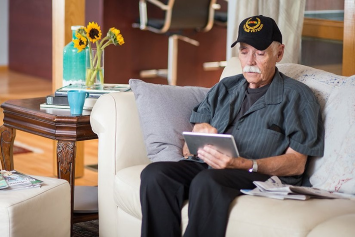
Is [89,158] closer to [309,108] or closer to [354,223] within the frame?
[309,108]

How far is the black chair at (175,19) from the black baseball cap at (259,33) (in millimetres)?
3257

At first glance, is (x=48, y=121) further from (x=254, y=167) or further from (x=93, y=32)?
(x=254, y=167)

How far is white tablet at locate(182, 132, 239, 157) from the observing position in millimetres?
2209

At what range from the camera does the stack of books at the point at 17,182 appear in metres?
2.43

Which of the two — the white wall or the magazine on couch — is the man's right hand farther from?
the white wall

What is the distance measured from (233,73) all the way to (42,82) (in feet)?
16.0

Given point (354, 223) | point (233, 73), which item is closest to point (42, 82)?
point (233, 73)

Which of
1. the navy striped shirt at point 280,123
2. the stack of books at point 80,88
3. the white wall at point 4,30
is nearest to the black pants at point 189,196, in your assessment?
the navy striped shirt at point 280,123

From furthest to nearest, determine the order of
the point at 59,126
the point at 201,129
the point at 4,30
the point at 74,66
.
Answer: the point at 4,30, the point at 74,66, the point at 59,126, the point at 201,129

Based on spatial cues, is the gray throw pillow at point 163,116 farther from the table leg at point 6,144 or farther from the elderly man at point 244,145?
the table leg at point 6,144

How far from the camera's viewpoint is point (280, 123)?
7.92ft

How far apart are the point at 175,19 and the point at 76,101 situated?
10.3 feet

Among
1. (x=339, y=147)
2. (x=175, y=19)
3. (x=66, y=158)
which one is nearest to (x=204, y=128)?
(x=339, y=147)

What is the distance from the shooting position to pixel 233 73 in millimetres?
2898
